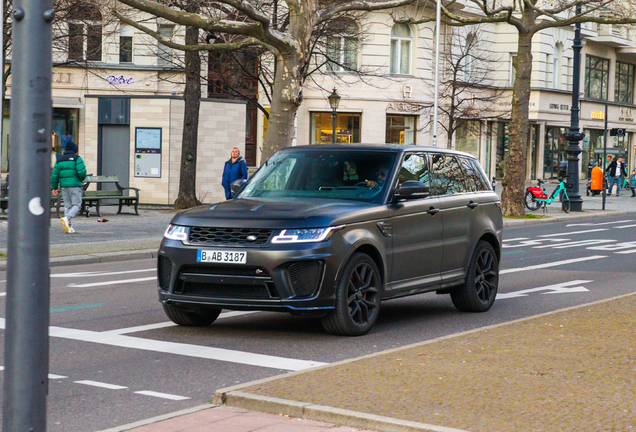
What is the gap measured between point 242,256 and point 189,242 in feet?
1.90

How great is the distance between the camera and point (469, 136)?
51.5 metres

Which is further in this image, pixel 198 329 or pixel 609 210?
pixel 609 210

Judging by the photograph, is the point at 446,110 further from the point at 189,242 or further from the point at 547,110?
the point at 189,242

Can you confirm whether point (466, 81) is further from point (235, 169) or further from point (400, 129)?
point (235, 169)

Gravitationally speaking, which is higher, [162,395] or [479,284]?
[479,284]

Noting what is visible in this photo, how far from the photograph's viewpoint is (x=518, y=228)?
26.7 meters

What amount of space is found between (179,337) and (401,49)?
39.8 meters

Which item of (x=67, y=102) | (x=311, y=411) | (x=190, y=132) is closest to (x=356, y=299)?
(x=311, y=411)

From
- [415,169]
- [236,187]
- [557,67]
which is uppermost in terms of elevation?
[557,67]

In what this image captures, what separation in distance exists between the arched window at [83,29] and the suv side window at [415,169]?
17301mm

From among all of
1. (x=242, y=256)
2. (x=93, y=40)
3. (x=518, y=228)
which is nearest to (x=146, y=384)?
(x=242, y=256)

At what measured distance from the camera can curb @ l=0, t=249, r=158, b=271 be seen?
50.9 ft

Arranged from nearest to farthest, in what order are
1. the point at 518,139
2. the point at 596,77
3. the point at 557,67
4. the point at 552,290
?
the point at 552,290
the point at 518,139
the point at 557,67
the point at 596,77

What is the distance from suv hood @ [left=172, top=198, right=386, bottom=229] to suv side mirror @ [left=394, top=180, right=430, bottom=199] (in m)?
0.26
